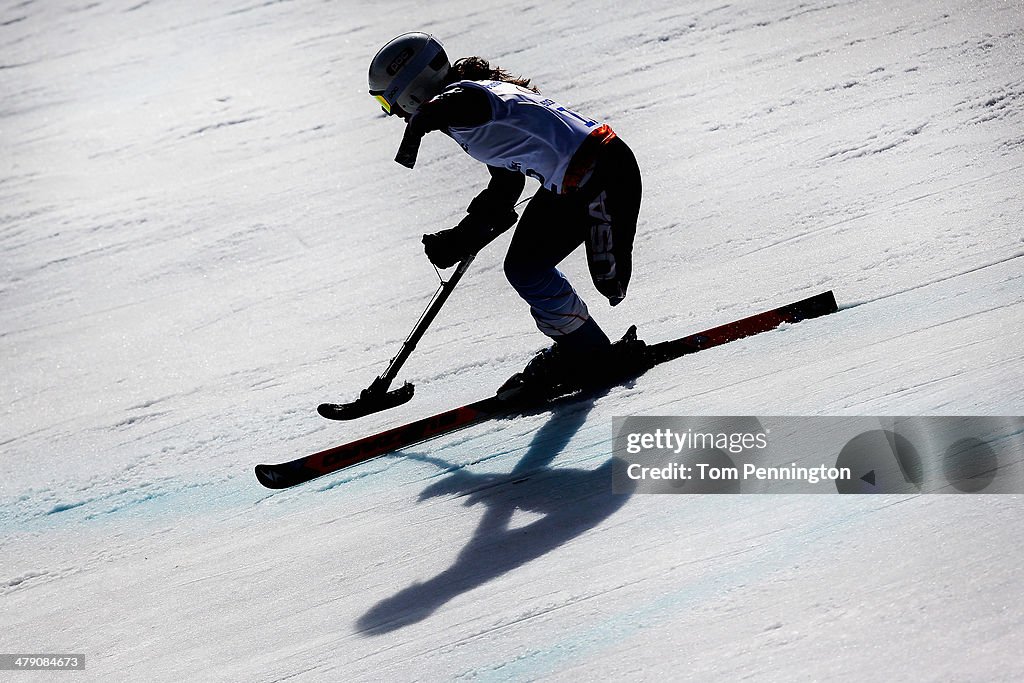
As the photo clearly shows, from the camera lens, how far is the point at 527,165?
3342mm

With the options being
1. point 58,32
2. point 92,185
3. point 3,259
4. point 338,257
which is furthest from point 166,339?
point 58,32

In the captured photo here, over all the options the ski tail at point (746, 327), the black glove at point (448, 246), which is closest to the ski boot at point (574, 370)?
the ski tail at point (746, 327)

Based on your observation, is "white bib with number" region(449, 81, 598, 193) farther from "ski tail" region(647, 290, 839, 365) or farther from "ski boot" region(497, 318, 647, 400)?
"ski tail" region(647, 290, 839, 365)

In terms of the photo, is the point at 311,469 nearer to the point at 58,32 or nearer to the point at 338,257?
the point at 338,257

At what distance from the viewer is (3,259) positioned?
6250 millimetres

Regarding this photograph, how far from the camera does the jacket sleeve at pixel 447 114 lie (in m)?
3.04

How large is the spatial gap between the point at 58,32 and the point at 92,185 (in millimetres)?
3375

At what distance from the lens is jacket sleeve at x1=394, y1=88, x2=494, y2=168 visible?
3041 mm

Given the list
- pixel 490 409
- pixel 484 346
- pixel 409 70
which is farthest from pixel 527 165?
pixel 484 346

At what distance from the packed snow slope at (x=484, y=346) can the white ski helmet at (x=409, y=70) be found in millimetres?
1397

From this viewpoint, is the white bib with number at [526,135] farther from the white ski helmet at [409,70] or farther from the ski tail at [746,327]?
the ski tail at [746,327]

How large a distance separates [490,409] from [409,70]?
1.41 meters

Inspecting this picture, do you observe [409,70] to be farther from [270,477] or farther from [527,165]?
[270,477]

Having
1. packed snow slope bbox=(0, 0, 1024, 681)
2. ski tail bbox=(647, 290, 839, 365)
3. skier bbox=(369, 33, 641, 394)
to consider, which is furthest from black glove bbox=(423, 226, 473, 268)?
ski tail bbox=(647, 290, 839, 365)
